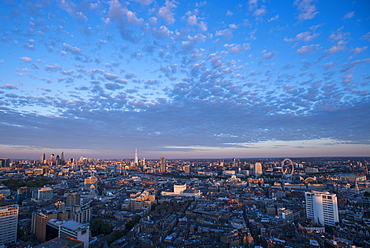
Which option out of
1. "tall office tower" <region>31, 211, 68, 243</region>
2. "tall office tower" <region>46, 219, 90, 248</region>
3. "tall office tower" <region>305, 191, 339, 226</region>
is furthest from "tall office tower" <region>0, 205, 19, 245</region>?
"tall office tower" <region>305, 191, 339, 226</region>

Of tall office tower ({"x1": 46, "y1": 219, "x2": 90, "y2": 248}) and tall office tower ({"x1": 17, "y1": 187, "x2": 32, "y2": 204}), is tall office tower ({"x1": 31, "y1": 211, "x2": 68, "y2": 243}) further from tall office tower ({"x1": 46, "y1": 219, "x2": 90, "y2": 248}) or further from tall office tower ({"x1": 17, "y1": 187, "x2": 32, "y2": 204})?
tall office tower ({"x1": 17, "y1": 187, "x2": 32, "y2": 204})

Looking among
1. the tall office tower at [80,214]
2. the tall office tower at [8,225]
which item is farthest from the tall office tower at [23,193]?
the tall office tower at [8,225]

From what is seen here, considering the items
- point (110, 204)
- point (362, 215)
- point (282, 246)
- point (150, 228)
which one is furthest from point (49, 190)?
point (362, 215)

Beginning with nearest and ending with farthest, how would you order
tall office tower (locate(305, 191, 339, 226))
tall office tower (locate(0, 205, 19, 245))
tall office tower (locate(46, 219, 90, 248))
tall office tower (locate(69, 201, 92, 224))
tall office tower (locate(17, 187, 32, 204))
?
1. tall office tower (locate(46, 219, 90, 248))
2. tall office tower (locate(0, 205, 19, 245))
3. tall office tower (locate(69, 201, 92, 224))
4. tall office tower (locate(305, 191, 339, 226))
5. tall office tower (locate(17, 187, 32, 204))

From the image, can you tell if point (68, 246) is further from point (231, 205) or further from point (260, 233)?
point (231, 205)

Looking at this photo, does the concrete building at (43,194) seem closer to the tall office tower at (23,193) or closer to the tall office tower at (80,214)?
the tall office tower at (23,193)

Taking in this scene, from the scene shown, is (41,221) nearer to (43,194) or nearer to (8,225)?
(8,225)

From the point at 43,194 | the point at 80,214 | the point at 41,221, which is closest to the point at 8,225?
the point at 41,221

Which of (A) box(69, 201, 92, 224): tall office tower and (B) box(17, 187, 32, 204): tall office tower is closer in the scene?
(A) box(69, 201, 92, 224): tall office tower
